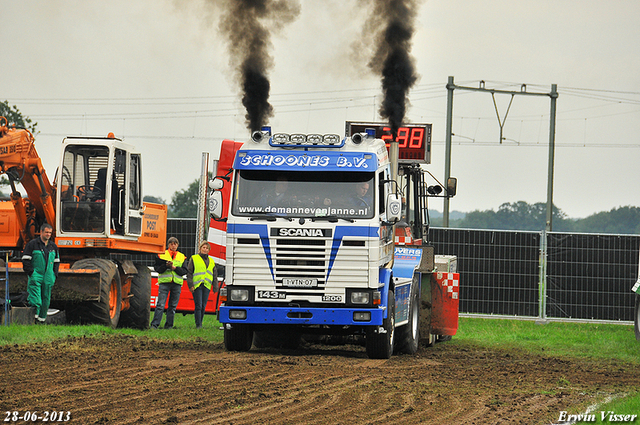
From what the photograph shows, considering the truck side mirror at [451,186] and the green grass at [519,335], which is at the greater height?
the truck side mirror at [451,186]

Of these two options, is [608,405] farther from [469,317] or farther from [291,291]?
[469,317]

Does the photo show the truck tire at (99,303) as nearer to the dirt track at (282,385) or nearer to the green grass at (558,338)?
the dirt track at (282,385)

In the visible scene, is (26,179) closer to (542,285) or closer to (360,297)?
(360,297)

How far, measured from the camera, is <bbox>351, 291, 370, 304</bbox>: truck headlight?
13.4 metres

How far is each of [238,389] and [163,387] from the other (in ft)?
2.67

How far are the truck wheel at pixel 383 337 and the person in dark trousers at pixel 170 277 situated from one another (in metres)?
6.17

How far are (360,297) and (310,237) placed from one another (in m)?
1.13

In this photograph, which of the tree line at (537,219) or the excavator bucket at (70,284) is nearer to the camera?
the excavator bucket at (70,284)

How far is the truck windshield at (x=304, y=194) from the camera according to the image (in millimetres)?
13492

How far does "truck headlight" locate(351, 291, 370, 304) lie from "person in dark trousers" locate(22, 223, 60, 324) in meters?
5.73

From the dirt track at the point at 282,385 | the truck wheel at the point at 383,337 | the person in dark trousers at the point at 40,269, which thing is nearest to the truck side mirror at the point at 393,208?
the truck wheel at the point at 383,337

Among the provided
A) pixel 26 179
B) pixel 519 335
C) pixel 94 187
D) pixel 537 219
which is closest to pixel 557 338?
pixel 519 335

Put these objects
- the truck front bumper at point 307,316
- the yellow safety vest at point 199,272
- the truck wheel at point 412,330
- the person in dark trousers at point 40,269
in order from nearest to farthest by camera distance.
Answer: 1. the truck front bumper at point 307,316
2. the truck wheel at point 412,330
3. the person in dark trousers at point 40,269
4. the yellow safety vest at point 199,272

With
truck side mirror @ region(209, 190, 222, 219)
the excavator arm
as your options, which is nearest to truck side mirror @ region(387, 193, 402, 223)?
truck side mirror @ region(209, 190, 222, 219)
